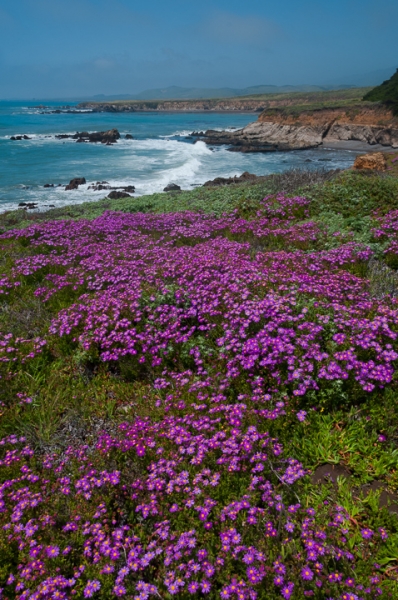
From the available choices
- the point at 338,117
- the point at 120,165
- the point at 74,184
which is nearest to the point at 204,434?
the point at 74,184

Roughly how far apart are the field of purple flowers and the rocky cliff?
6198 cm

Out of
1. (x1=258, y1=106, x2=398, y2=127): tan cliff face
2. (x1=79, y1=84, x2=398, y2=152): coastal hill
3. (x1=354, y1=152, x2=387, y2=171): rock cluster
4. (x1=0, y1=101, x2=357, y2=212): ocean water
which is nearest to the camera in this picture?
(x1=354, y1=152, x2=387, y2=171): rock cluster

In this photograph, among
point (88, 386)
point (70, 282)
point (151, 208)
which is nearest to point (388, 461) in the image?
point (88, 386)

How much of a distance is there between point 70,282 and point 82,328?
2.25 metres

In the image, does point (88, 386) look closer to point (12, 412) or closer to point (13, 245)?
point (12, 412)

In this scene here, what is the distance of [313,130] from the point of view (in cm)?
6956

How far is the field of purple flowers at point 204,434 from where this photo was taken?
9.06 ft

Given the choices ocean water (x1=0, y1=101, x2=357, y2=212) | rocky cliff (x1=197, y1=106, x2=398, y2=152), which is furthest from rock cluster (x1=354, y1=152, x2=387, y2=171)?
rocky cliff (x1=197, y1=106, x2=398, y2=152)

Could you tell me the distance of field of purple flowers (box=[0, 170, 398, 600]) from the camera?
276cm

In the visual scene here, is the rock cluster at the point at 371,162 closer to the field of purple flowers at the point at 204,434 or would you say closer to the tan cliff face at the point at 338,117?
the field of purple flowers at the point at 204,434

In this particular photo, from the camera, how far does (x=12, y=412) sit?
15.3ft

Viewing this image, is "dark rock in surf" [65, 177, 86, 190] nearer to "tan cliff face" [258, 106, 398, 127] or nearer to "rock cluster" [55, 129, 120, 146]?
"rock cluster" [55, 129, 120, 146]

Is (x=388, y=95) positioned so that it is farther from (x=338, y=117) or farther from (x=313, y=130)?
(x=313, y=130)

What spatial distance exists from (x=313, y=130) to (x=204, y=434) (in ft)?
256
